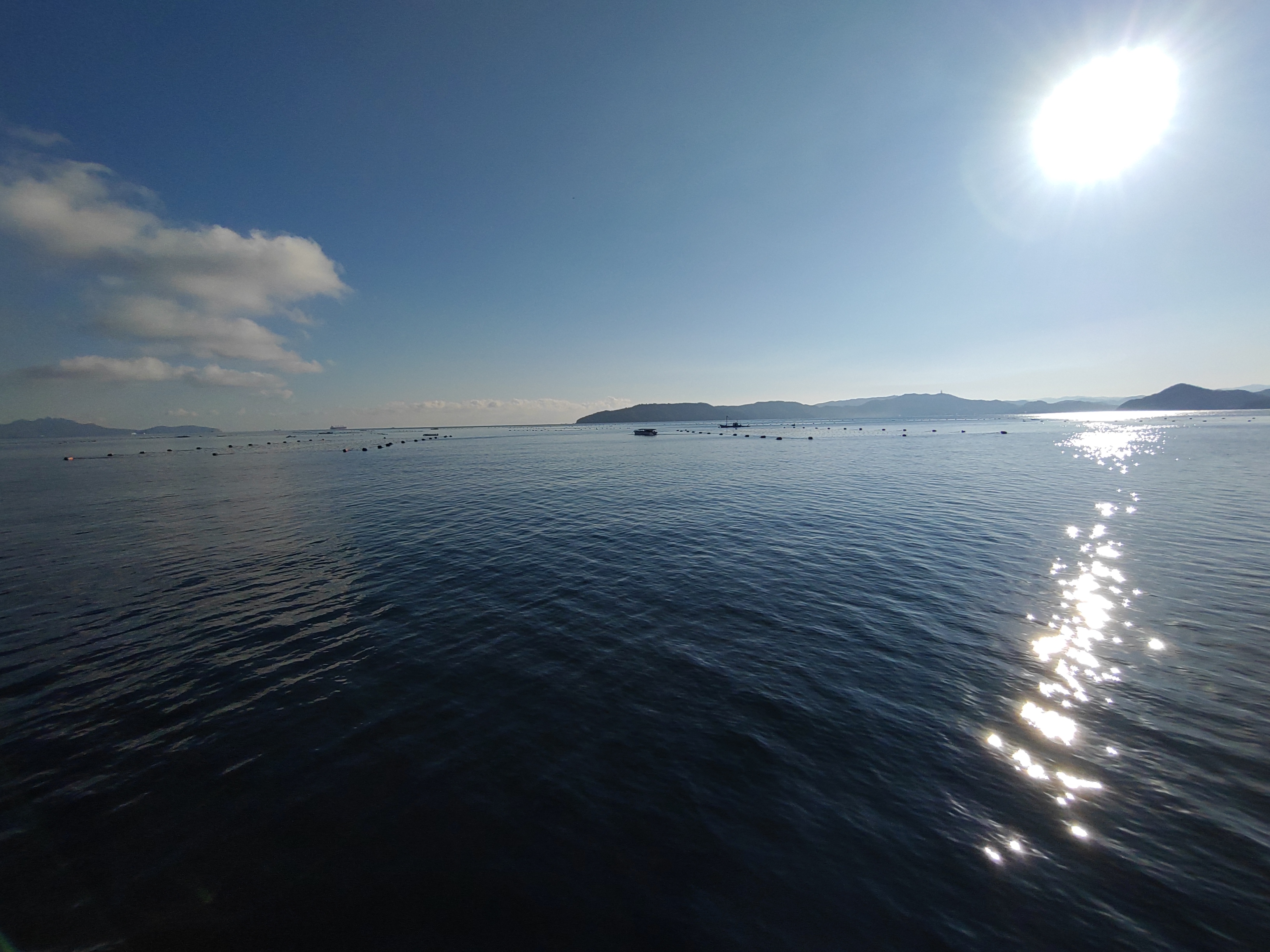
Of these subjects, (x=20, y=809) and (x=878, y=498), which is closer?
(x=20, y=809)

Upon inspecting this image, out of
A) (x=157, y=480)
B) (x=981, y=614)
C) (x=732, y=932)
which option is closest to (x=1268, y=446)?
(x=981, y=614)

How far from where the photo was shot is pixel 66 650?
1723 centimetres

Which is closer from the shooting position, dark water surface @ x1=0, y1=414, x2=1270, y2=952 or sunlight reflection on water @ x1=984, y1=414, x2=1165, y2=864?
dark water surface @ x1=0, y1=414, x2=1270, y2=952

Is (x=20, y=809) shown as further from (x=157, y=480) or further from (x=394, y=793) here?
(x=157, y=480)

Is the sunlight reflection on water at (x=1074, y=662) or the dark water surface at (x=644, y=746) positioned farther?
the sunlight reflection on water at (x=1074, y=662)

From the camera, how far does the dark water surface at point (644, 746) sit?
802 cm

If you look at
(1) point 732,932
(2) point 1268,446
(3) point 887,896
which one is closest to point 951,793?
(3) point 887,896

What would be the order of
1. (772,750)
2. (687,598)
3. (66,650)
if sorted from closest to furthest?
(772,750) → (66,650) → (687,598)

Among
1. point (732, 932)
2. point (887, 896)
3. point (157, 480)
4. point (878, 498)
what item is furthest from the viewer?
point (157, 480)

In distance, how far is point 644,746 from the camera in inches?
466

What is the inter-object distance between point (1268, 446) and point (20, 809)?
146705 mm

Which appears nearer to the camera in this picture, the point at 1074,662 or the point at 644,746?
the point at 644,746

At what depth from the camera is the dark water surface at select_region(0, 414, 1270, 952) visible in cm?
802

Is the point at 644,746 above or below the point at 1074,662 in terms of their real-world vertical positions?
below
